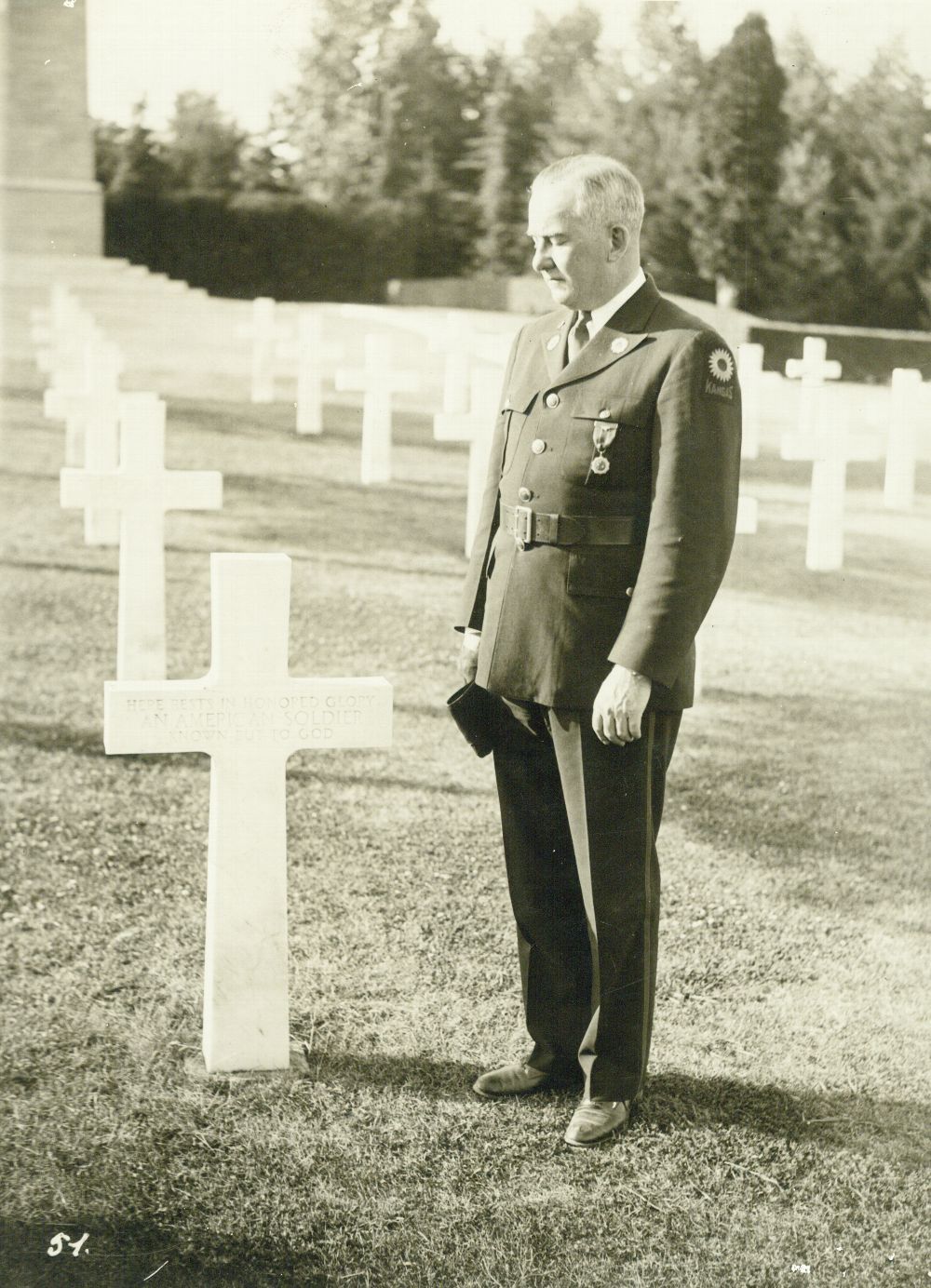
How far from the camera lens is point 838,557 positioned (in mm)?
8656

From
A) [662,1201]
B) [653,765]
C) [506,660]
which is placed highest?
[506,660]

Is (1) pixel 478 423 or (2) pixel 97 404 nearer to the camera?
(1) pixel 478 423

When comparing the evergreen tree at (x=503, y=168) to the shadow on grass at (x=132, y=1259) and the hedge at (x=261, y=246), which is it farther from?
the shadow on grass at (x=132, y=1259)

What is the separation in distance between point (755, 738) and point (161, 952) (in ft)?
9.03

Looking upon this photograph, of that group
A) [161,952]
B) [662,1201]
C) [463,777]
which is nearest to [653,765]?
[662,1201]

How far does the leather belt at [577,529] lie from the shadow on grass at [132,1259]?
1.34 metres

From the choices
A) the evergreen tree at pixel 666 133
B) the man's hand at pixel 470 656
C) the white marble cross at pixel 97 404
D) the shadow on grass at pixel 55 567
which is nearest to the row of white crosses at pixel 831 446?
the white marble cross at pixel 97 404

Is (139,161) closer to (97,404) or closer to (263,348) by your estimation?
(263,348)

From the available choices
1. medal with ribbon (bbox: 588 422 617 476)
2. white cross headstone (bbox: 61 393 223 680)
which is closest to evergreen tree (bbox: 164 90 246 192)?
white cross headstone (bbox: 61 393 223 680)

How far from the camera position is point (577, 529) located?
2.83m

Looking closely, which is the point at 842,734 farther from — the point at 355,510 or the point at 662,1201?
the point at 355,510

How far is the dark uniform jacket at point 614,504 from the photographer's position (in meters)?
2.69

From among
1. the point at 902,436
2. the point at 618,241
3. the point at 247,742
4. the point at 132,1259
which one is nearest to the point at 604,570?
the point at 618,241

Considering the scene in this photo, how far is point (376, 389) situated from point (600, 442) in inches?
276
